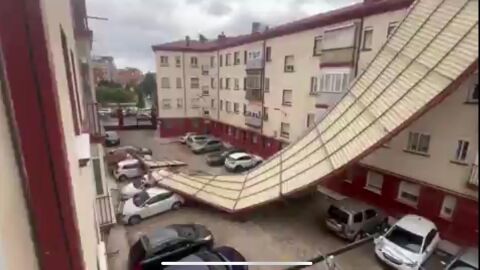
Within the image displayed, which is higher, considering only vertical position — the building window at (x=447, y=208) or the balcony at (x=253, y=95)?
the balcony at (x=253, y=95)

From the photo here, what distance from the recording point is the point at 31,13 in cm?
178

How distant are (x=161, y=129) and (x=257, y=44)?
35.9ft

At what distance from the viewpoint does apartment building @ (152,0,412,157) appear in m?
11.0

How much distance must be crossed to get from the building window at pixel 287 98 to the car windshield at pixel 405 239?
8705 mm

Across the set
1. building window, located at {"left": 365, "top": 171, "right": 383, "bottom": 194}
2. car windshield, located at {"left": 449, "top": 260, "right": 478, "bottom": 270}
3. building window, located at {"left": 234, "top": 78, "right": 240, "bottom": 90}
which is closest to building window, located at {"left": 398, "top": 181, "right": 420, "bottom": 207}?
building window, located at {"left": 365, "top": 171, "right": 383, "bottom": 194}

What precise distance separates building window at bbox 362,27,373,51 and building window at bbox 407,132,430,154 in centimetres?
373

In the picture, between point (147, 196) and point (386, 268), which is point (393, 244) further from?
point (147, 196)

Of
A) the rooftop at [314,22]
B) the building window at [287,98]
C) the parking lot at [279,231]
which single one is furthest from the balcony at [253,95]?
the parking lot at [279,231]

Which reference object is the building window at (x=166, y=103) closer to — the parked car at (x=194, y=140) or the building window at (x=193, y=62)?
the building window at (x=193, y=62)

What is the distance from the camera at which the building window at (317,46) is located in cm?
1309

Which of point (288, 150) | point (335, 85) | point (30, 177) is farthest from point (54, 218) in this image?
point (335, 85)

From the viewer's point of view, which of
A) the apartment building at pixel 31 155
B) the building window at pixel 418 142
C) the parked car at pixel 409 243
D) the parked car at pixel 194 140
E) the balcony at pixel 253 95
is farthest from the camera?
the parked car at pixel 194 140

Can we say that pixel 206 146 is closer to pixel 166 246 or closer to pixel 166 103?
pixel 166 103

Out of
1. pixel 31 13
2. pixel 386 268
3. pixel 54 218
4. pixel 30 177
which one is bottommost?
Answer: pixel 386 268
